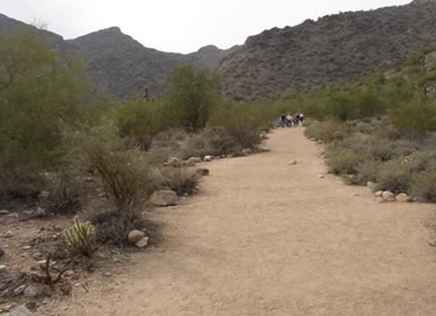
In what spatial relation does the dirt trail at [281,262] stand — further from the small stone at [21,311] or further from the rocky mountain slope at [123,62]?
the rocky mountain slope at [123,62]

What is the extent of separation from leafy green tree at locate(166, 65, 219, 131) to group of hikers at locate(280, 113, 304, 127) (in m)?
15.7

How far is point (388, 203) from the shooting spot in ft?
36.3

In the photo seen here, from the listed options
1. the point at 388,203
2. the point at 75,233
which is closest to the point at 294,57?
the point at 388,203

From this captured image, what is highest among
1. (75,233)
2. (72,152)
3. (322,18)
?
(322,18)

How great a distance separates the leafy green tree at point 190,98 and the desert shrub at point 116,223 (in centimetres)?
1985

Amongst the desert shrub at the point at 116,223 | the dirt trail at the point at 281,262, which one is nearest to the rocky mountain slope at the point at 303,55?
the dirt trail at the point at 281,262

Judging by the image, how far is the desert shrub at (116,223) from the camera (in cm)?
824

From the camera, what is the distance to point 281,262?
7.49 m

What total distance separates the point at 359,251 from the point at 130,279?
337 cm

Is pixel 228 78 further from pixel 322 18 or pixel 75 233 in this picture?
pixel 75 233

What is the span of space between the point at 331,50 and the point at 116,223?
5835 centimetres

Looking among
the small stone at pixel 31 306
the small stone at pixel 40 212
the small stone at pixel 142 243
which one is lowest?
the small stone at pixel 142 243

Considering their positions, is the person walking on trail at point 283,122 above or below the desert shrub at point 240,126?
below

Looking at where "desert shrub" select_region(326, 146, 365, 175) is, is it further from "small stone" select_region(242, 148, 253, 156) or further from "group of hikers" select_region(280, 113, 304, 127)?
"group of hikers" select_region(280, 113, 304, 127)
